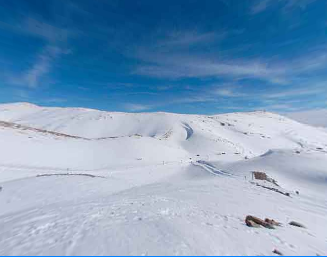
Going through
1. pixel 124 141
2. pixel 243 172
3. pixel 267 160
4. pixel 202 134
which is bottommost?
pixel 243 172

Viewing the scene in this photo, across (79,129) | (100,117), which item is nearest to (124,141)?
(79,129)

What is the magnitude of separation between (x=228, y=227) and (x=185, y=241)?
2.29 metres

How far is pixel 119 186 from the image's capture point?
54.9ft

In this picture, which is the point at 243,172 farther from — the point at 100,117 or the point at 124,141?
the point at 100,117

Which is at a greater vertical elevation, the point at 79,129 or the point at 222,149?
the point at 79,129

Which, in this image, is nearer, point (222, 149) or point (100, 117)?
point (222, 149)

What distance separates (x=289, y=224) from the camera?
8.06 metres

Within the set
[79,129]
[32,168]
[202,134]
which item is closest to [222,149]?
[202,134]

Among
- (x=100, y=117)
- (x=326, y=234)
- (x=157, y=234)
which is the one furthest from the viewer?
(x=100, y=117)

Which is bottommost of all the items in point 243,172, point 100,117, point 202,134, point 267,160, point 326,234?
point 326,234

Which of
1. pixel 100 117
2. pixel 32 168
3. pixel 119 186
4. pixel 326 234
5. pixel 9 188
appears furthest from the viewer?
pixel 100 117

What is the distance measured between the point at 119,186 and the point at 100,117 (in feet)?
252

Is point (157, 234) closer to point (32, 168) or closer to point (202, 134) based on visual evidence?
point (32, 168)

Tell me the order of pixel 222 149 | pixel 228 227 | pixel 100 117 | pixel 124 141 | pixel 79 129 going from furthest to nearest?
pixel 100 117, pixel 79 129, pixel 222 149, pixel 124 141, pixel 228 227
